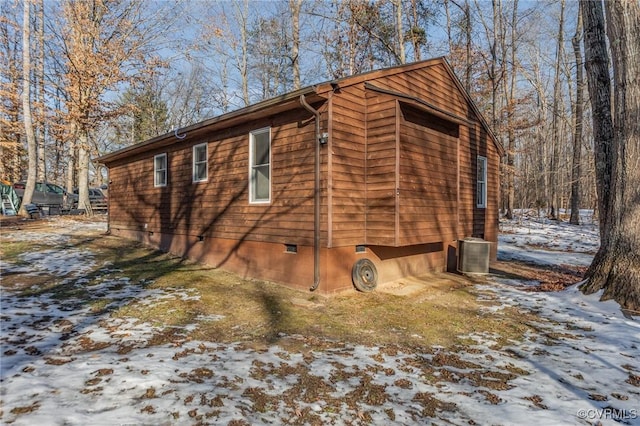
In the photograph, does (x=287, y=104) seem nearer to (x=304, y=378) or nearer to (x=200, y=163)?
(x=200, y=163)

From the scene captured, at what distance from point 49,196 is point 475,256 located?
22.2 m

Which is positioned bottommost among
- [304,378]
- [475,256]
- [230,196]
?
[304,378]

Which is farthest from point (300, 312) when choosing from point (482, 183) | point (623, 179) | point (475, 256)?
point (482, 183)

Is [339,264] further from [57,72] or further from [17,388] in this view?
[57,72]

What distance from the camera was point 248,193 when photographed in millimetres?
8000

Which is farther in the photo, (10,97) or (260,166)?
(10,97)

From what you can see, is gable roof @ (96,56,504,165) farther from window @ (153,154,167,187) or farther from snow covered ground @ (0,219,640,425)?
snow covered ground @ (0,219,640,425)

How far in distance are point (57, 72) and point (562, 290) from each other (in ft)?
72.2

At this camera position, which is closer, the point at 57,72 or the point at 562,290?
the point at 562,290

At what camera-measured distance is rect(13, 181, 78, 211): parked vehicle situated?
19.4 metres

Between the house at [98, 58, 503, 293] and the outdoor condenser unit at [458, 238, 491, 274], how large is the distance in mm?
442

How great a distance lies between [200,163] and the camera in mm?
9578

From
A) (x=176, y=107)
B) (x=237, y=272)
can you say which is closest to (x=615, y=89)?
(x=237, y=272)

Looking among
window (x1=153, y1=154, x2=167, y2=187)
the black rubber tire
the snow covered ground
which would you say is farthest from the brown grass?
window (x1=153, y1=154, x2=167, y2=187)
